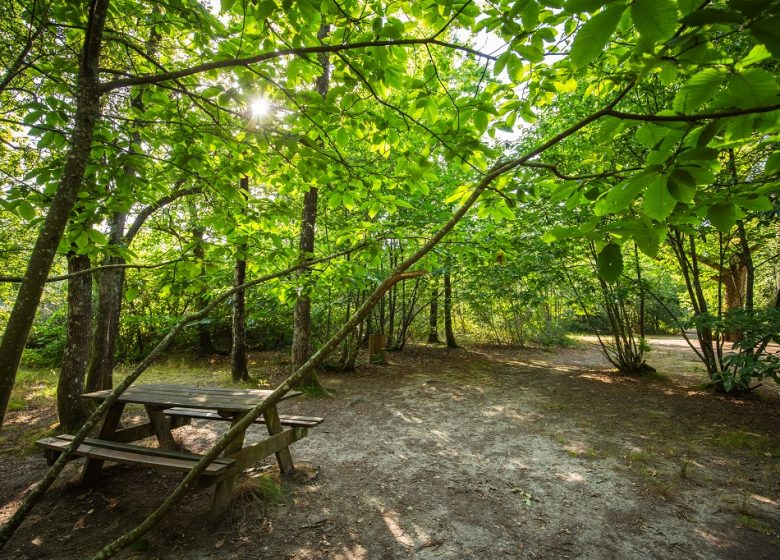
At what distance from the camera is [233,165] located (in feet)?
8.01

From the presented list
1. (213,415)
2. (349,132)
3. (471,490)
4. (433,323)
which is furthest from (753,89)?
(433,323)

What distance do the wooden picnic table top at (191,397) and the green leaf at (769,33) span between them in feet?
10.3

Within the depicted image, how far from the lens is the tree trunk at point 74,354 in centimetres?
427

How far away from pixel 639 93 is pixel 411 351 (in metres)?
8.82

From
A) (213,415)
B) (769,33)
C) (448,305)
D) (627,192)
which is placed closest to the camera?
(769,33)

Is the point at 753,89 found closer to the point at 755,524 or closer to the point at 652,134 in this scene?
the point at 652,134

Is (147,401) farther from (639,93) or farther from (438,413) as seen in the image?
(639,93)

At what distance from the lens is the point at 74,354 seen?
4.32 m

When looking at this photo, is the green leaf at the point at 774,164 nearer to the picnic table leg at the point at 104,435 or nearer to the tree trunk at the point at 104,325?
the picnic table leg at the point at 104,435

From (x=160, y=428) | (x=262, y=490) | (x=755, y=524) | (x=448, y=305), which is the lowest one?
(x=755, y=524)

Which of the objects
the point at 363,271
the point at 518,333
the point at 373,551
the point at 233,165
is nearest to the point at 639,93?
the point at 363,271

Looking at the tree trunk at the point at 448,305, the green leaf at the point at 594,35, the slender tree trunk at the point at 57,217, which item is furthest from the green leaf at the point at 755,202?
the tree trunk at the point at 448,305

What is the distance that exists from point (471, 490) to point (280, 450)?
6.18 feet

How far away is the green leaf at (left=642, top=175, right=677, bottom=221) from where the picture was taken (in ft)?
3.26
